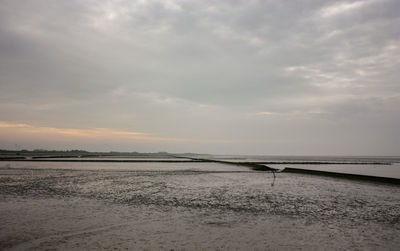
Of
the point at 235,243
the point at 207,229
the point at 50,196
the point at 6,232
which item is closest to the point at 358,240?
the point at 235,243

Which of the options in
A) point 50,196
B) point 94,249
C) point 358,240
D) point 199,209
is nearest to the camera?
point 94,249

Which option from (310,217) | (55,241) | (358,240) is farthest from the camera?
(310,217)

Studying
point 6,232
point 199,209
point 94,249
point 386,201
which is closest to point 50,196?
point 6,232

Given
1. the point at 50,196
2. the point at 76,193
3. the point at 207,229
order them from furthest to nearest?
1. the point at 76,193
2. the point at 50,196
3. the point at 207,229

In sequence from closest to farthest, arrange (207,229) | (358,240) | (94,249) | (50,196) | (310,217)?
(94,249) → (358,240) → (207,229) → (310,217) → (50,196)

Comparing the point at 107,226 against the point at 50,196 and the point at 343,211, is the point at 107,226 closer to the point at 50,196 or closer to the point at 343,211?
the point at 50,196

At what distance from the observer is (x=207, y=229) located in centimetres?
1065

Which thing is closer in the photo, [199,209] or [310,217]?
[310,217]

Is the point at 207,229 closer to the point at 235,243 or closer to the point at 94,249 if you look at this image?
the point at 235,243

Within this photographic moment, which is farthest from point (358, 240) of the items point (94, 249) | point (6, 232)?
point (6, 232)

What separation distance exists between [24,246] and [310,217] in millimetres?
11643

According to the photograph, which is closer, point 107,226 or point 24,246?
point 24,246

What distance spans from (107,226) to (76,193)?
10105 millimetres

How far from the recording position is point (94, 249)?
8.20m
